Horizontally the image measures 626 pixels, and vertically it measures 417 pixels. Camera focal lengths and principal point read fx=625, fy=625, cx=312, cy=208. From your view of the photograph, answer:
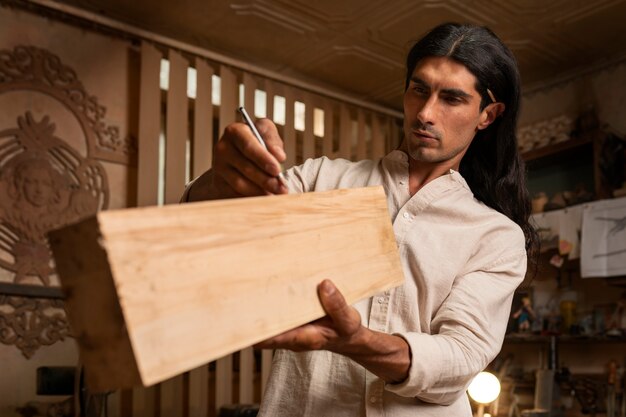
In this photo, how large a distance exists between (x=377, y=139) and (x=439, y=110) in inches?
149

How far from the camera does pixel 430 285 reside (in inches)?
44.5

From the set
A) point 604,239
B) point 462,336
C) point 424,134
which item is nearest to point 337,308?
point 462,336

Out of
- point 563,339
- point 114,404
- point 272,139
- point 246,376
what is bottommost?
point 114,404

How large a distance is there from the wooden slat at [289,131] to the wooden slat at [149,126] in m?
0.93

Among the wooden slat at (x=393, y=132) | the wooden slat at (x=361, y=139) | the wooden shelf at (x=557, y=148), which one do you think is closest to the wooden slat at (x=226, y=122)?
the wooden slat at (x=361, y=139)

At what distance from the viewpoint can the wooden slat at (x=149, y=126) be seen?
3.71 metres

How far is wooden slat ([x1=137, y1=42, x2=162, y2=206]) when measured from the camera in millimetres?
3711

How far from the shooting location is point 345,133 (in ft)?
15.6

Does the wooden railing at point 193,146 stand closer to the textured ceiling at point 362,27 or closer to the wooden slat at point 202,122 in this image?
the wooden slat at point 202,122

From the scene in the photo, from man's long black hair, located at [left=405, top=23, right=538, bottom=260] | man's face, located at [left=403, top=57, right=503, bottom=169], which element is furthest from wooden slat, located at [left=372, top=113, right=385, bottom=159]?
man's face, located at [left=403, top=57, right=503, bottom=169]

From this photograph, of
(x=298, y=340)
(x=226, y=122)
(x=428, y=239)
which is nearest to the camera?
(x=298, y=340)

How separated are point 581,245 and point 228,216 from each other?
3.17 m

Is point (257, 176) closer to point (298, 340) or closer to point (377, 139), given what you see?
point (298, 340)

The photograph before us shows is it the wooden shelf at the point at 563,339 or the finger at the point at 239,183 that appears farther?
the wooden shelf at the point at 563,339
